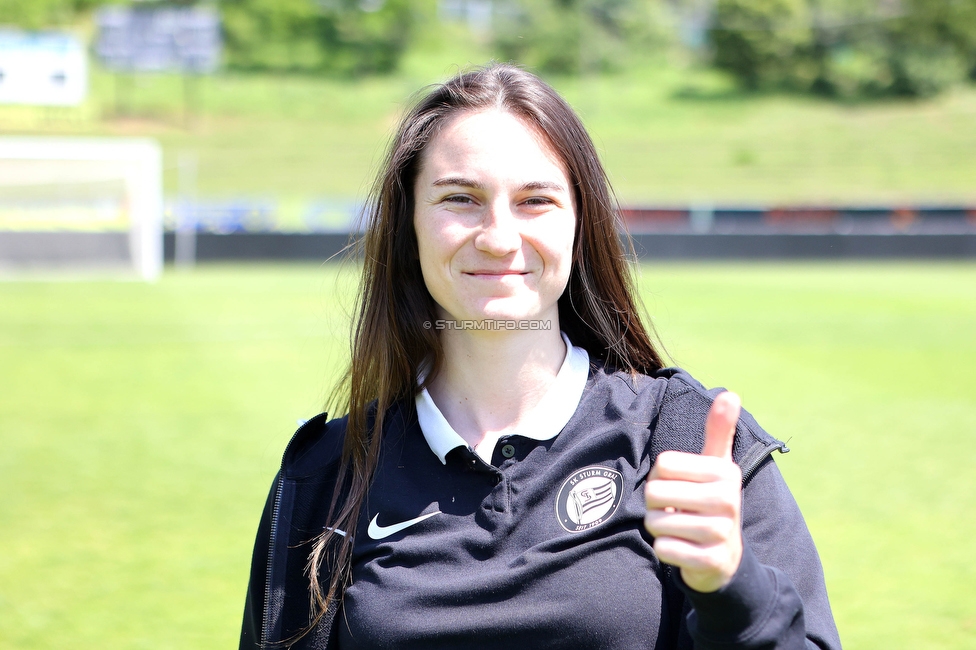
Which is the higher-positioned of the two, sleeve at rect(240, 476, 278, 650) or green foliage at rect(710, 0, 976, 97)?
green foliage at rect(710, 0, 976, 97)

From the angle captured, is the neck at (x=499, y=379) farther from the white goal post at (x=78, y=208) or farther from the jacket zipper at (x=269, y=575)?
the white goal post at (x=78, y=208)

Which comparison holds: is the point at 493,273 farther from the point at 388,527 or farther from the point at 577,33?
the point at 577,33

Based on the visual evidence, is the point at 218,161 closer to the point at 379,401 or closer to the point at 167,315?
the point at 167,315

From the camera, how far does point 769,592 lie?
1.38 m

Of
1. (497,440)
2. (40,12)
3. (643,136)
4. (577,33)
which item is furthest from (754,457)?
(40,12)

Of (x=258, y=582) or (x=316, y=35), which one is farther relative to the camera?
(x=316, y=35)

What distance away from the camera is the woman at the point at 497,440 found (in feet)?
5.35

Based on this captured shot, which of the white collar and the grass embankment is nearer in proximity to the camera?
the white collar

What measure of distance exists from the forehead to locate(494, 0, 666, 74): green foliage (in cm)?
5332

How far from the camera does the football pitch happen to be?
4340 millimetres

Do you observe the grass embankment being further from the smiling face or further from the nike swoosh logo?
the nike swoosh logo

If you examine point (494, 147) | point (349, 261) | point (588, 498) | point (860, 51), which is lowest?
point (588, 498)

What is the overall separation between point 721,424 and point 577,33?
61486 mm
